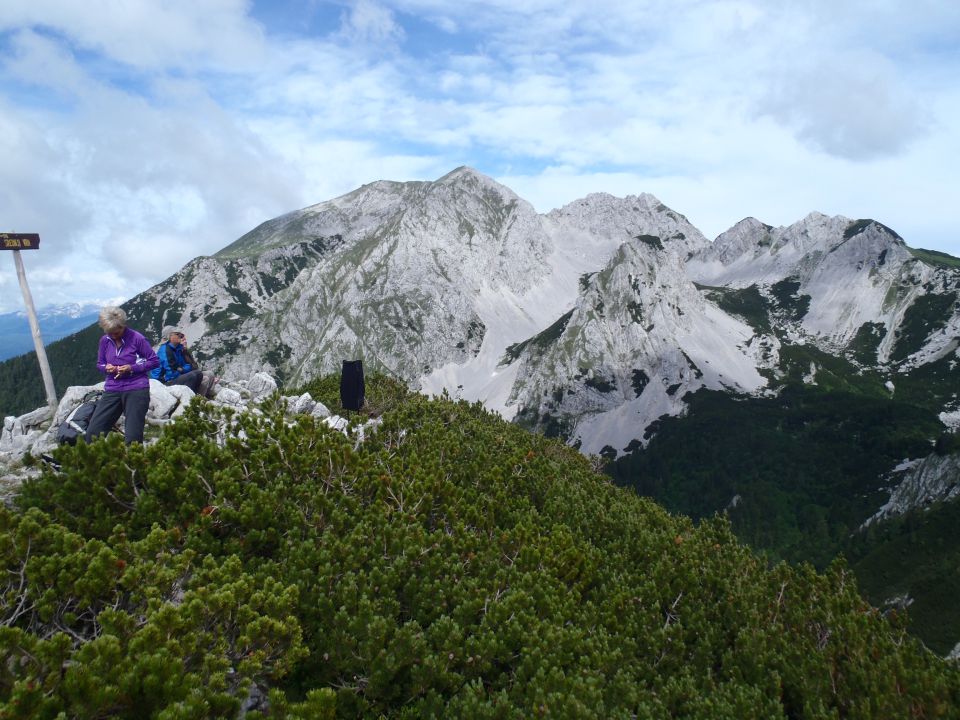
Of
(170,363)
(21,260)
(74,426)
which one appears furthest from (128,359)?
(21,260)

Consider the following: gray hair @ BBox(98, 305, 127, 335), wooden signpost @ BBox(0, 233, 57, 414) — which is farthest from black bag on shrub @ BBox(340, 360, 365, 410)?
gray hair @ BBox(98, 305, 127, 335)

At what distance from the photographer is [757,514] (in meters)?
182

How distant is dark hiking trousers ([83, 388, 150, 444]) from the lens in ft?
40.7

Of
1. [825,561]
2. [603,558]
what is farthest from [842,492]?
[603,558]

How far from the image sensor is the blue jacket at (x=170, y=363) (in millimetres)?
20172

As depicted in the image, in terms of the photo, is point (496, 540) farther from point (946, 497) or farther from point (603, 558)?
point (946, 497)

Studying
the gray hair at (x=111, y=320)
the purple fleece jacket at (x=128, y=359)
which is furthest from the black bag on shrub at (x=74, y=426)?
the gray hair at (x=111, y=320)

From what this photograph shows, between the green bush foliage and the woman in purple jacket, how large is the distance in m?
1.38

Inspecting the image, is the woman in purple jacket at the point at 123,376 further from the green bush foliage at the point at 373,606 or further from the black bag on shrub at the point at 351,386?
the black bag on shrub at the point at 351,386

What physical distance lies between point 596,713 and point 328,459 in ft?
24.0

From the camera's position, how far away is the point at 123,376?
500 inches

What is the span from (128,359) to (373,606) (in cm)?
902

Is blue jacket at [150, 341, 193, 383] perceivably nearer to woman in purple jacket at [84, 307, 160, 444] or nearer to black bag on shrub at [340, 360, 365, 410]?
black bag on shrub at [340, 360, 365, 410]

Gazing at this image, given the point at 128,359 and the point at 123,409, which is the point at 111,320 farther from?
the point at 123,409
